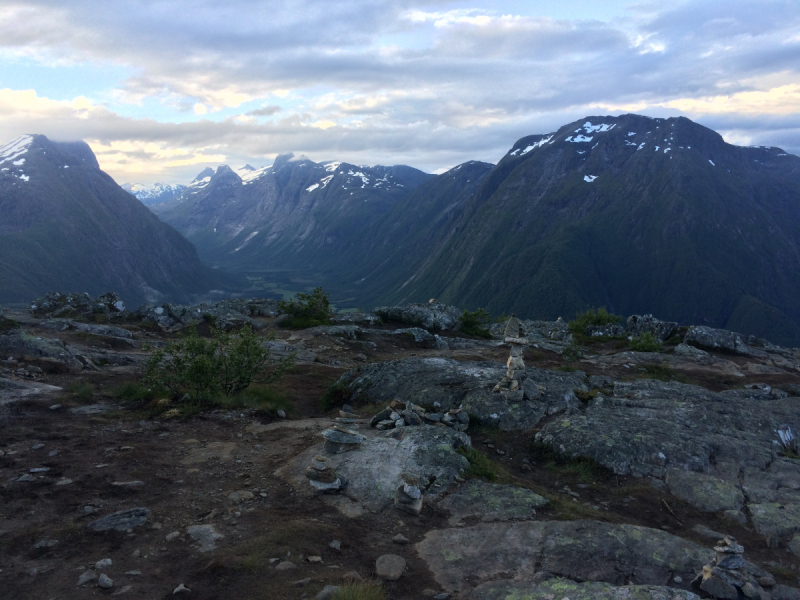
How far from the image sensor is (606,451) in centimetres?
1502

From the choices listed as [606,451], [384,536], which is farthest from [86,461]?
[606,451]

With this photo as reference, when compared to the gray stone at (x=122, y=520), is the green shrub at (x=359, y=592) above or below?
above

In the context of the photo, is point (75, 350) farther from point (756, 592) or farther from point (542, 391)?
point (756, 592)

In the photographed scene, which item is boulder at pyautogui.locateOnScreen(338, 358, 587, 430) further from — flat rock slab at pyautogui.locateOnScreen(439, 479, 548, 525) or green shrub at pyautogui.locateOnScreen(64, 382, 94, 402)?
green shrub at pyautogui.locateOnScreen(64, 382, 94, 402)

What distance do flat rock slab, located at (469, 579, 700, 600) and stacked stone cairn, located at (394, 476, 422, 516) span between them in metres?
2.95

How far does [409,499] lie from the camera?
453 inches

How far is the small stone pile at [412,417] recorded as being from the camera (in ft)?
53.1

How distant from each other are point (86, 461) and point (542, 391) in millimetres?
16260

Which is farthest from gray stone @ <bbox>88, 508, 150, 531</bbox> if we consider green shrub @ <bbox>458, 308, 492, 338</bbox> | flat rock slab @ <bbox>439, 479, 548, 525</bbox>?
green shrub @ <bbox>458, 308, 492, 338</bbox>

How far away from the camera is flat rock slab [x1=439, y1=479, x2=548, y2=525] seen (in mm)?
11227

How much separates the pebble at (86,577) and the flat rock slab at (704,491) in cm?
1448

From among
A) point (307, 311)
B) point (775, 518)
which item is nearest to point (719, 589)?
point (775, 518)

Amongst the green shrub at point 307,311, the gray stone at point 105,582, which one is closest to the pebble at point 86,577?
the gray stone at point 105,582

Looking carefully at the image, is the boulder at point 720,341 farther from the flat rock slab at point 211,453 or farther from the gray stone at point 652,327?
the flat rock slab at point 211,453
